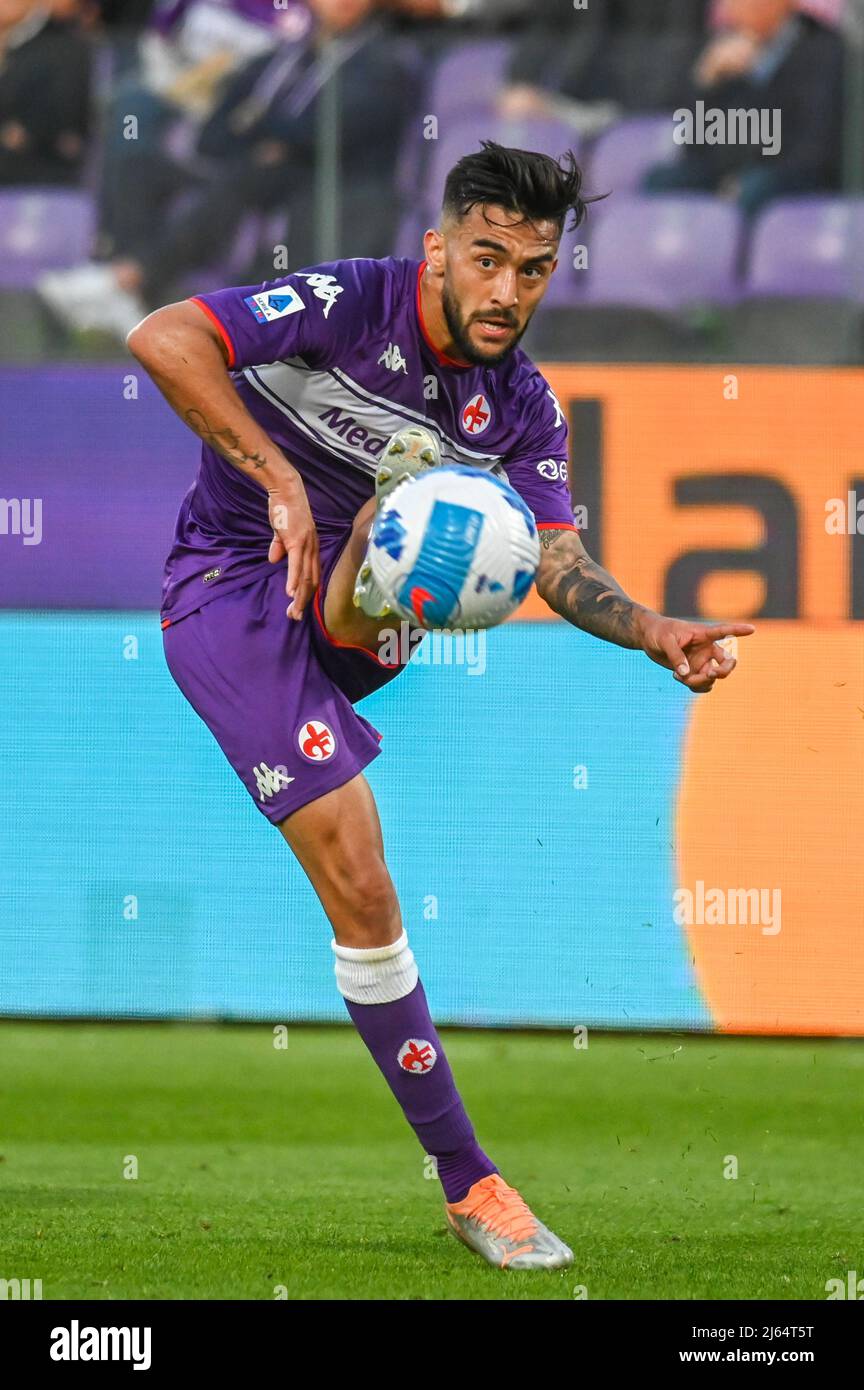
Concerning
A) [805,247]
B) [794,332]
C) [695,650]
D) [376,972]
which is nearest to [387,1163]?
[376,972]

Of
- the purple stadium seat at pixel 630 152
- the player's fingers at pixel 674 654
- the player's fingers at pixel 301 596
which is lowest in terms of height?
the player's fingers at pixel 674 654

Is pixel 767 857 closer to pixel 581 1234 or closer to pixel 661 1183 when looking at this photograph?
pixel 661 1183

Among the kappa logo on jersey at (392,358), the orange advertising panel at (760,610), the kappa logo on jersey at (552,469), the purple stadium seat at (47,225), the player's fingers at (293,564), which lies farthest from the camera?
the purple stadium seat at (47,225)

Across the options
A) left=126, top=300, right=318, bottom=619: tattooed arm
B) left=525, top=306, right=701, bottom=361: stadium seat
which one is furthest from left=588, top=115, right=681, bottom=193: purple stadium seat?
left=126, top=300, right=318, bottom=619: tattooed arm

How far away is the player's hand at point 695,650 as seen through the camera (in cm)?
305

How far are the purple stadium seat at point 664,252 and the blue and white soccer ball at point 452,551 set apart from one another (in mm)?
3377

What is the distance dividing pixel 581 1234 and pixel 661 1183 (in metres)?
0.56

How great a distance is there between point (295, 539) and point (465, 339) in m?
0.55

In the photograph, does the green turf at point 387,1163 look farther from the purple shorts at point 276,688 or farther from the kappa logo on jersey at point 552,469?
the kappa logo on jersey at point 552,469

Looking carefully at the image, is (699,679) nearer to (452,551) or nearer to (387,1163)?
(452,551)

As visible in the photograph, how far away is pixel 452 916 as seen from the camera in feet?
18.5

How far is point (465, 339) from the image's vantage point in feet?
11.4

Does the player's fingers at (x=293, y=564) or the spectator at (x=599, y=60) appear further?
the spectator at (x=599, y=60)

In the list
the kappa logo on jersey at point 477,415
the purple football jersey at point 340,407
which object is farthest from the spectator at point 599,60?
the kappa logo on jersey at point 477,415
